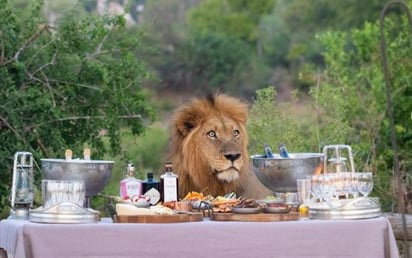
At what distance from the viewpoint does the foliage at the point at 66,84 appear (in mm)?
7848

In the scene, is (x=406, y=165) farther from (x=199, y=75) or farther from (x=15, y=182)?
(x=199, y=75)

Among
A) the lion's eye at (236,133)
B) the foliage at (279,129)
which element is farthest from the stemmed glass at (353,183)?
the foliage at (279,129)

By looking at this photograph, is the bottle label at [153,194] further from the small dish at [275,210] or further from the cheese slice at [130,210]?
the small dish at [275,210]

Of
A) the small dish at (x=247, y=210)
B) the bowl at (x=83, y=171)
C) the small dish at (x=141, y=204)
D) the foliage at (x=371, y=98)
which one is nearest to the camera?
the small dish at (x=247, y=210)

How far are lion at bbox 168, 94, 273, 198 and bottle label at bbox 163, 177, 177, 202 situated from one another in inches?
21.9

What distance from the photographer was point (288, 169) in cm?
514

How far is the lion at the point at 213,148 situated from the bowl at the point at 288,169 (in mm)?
570

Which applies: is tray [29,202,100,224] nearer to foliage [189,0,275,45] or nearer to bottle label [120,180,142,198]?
bottle label [120,180,142,198]

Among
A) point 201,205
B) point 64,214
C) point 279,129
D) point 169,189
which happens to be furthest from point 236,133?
point 279,129

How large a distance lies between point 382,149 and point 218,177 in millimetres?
4204

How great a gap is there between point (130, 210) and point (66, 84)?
11.9ft

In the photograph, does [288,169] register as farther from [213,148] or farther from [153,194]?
[213,148]

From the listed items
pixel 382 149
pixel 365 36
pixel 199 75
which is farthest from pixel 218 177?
pixel 199 75

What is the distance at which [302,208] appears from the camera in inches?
192
